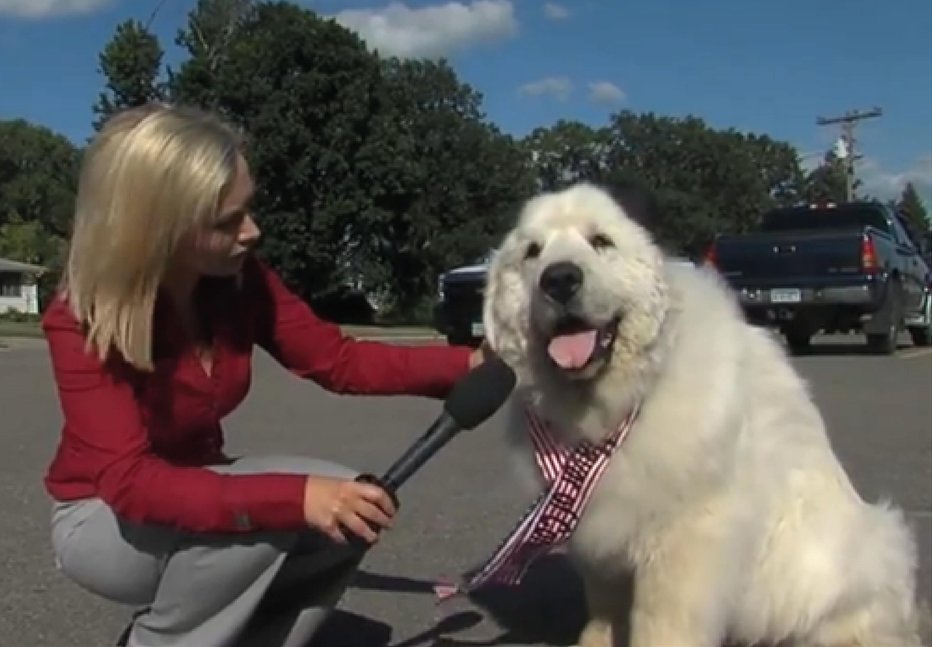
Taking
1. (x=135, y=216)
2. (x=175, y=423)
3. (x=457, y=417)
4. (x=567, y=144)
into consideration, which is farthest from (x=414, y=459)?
(x=567, y=144)

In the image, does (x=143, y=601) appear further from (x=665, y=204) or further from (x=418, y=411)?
(x=418, y=411)

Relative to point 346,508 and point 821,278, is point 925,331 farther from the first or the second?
point 346,508

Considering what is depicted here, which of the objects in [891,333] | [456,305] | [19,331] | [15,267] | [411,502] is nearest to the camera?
[411,502]

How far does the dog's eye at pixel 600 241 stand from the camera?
3773 millimetres

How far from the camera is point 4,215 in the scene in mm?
91375

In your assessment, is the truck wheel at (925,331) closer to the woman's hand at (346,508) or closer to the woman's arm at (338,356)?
the woman's arm at (338,356)

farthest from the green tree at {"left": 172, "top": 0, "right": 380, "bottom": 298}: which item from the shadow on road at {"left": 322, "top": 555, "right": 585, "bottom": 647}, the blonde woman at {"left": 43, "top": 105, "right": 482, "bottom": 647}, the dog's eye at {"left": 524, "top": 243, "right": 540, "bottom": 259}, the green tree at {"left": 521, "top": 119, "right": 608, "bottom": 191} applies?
the dog's eye at {"left": 524, "top": 243, "right": 540, "bottom": 259}

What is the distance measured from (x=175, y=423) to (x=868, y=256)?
15258 millimetres

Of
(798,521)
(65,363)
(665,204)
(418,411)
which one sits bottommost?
(418,411)

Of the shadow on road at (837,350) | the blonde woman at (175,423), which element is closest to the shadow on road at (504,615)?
the blonde woman at (175,423)

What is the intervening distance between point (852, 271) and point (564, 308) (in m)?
15.0

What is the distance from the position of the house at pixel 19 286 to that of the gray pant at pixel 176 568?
75709 millimetres

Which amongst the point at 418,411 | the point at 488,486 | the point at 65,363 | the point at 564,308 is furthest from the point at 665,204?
the point at 418,411

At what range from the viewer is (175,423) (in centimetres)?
383
